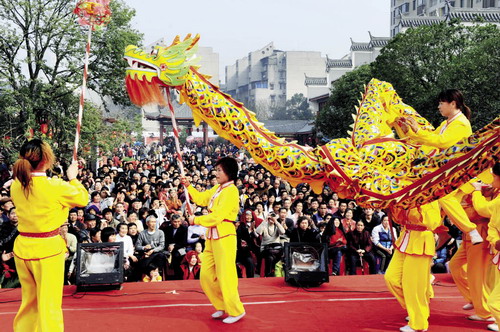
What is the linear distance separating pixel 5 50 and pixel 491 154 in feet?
42.3

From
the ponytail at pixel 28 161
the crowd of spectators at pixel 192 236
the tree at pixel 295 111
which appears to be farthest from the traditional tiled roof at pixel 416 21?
the ponytail at pixel 28 161

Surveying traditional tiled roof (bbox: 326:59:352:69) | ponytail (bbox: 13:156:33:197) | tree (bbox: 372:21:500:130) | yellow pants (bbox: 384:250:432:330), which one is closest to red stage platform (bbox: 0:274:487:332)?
yellow pants (bbox: 384:250:432:330)

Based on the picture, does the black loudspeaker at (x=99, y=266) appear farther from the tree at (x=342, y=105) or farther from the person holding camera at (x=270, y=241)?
the tree at (x=342, y=105)

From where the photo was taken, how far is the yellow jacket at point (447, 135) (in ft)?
15.3

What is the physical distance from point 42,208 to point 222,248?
5.64ft

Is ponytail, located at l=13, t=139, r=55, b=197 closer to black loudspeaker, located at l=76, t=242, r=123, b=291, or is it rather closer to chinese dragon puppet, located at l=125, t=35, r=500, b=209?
chinese dragon puppet, located at l=125, t=35, r=500, b=209

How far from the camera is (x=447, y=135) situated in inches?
187

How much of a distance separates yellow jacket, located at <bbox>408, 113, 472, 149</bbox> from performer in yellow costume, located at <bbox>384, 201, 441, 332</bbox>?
1.83ft

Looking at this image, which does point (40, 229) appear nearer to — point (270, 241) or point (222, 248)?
point (222, 248)

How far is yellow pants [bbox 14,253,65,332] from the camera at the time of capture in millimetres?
4031

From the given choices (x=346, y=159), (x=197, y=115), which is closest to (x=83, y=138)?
(x=197, y=115)

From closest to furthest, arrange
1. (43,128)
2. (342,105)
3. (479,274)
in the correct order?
(479,274), (43,128), (342,105)

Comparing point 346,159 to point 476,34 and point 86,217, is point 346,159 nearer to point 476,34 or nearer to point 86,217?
point 86,217

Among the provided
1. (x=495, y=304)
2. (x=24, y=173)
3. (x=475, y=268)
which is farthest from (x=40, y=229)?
(x=475, y=268)
